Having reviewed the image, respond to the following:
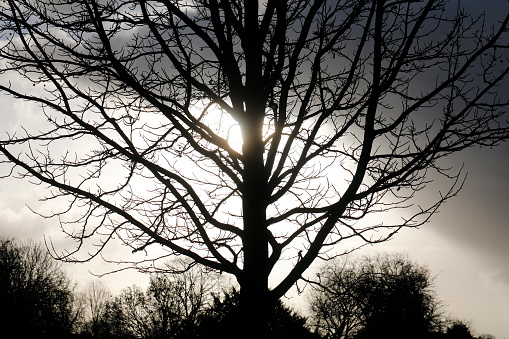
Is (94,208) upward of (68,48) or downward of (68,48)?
downward

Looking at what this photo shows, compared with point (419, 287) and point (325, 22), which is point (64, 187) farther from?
point (419, 287)

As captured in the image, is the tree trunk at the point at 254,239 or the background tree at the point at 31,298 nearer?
the tree trunk at the point at 254,239

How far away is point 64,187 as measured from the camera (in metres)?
4.34

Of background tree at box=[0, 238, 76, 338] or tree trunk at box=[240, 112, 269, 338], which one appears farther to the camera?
background tree at box=[0, 238, 76, 338]

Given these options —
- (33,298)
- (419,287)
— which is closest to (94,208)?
(33,298)

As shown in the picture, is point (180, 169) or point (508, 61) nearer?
point (508, 61)

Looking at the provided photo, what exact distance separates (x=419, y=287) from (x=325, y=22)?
1791 inches

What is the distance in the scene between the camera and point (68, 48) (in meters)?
4.82

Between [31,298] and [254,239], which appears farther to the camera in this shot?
[31,298]

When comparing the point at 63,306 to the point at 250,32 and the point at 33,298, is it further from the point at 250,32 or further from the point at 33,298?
the point at 250,32

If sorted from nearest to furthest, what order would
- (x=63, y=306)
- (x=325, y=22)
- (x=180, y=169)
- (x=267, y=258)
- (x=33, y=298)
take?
(x=267, y=258) < (x=325, y=22) < (x=180, y=169) < (x=33, y=298) < (x=63, y=306)

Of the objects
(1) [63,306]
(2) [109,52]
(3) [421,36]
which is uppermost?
(1) [63,306]

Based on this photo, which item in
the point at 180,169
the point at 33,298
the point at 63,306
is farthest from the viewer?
the point at 63,306

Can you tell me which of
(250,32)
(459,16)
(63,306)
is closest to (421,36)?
(459,16)
